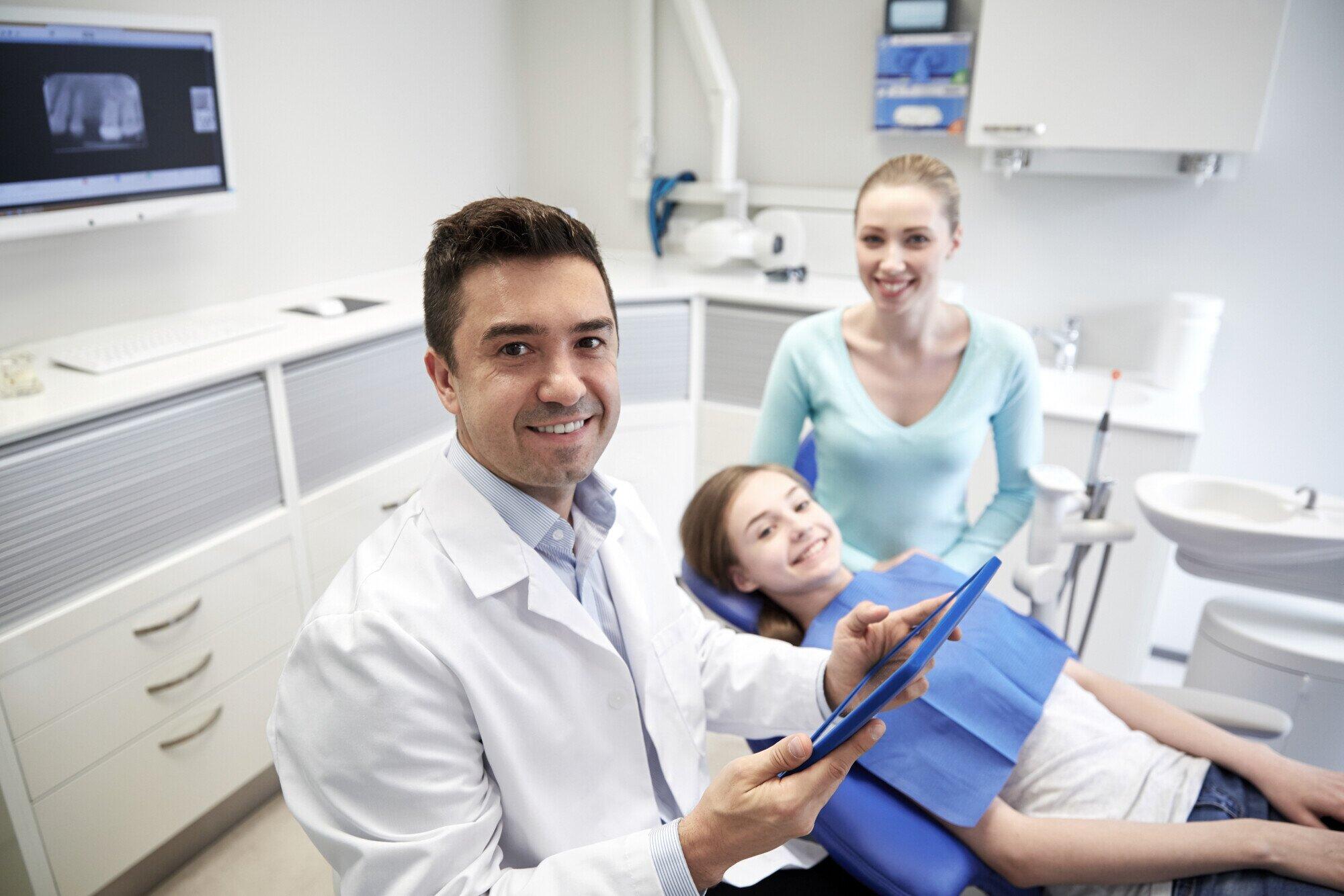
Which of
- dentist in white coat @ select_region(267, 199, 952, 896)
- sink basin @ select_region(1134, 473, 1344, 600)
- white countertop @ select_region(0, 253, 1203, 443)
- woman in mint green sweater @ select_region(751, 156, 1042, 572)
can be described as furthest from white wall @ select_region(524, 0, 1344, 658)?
dentist in white coat @ select_region(267, 199, 952, 896)

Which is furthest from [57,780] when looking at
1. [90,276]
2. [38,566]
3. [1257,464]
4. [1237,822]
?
[1257,464]

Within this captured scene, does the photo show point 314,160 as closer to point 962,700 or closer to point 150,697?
point 150,697

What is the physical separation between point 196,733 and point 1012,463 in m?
1.88

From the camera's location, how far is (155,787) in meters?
1.88

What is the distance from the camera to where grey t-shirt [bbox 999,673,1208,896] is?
52.1 inches

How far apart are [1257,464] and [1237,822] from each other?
1.93 metres

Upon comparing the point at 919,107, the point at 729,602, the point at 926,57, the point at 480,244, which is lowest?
the point at 729,602

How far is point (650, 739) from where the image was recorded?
1.18m

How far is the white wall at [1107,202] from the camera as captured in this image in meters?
2.57

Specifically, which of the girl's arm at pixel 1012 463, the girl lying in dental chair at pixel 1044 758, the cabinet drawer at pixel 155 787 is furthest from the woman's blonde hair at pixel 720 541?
the cabinet drawer at pixel 155 787

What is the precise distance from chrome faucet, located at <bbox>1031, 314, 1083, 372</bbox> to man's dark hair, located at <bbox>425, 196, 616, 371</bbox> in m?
2.20

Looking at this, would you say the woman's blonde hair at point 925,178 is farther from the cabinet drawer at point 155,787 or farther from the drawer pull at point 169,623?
the cabinet drawer at point 155,787

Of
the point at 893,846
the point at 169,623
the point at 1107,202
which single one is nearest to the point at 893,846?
the point at 893,846

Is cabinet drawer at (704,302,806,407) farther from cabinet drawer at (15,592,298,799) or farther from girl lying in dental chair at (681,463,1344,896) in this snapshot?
cabinet drawer at (15,592,298,799)
